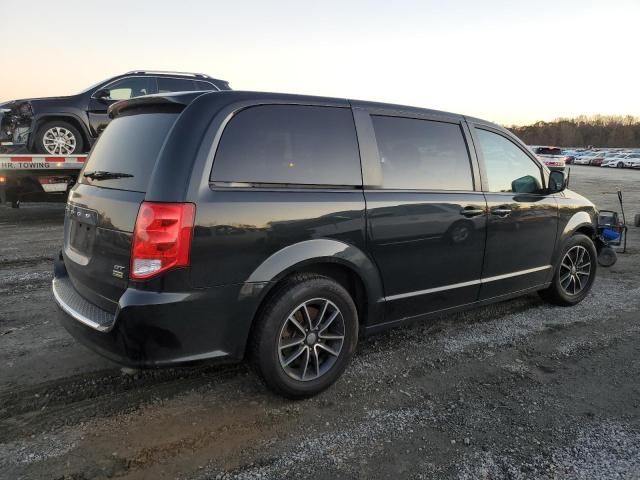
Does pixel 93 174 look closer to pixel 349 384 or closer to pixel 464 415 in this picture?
pixel 349 384

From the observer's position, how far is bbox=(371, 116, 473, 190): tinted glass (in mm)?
3398

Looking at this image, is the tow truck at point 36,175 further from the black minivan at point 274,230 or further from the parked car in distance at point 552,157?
the parked car in distance at point 552,157

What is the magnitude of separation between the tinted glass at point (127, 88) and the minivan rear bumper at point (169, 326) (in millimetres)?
6584

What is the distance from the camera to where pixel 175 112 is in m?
2.79

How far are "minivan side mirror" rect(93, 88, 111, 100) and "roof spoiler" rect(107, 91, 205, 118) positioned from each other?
5789 millimetres

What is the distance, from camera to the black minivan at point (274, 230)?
8.34 feet

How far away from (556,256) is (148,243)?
3.80 metres

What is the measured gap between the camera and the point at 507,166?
167 inches

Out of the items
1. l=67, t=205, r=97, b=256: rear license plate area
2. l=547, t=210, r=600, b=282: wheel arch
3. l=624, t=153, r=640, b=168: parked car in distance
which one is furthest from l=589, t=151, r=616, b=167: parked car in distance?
l=67, t=205, r=97, b=256: rear license plate area

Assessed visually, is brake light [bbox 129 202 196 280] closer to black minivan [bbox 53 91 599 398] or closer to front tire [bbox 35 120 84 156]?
black minivan [bbox 53 91 599 398]

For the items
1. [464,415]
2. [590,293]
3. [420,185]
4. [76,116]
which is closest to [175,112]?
[420,185]

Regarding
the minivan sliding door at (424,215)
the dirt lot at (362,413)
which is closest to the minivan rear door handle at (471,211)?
the minivan sliding door at (424,215)

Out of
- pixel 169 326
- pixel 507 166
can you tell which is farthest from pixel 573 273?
pixel 169 326

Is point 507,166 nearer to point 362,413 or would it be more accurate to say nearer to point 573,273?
point 573,273
